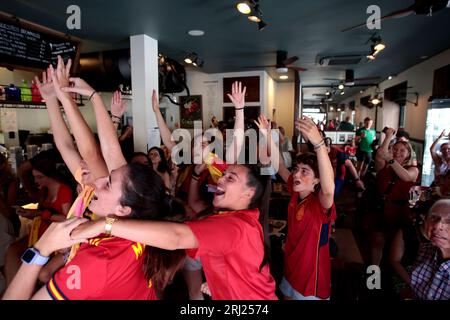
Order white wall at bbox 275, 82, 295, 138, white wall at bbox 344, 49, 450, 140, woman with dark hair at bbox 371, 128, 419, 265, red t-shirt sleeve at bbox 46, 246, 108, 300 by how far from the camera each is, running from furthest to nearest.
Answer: white wall at bbox 275, 82, 295, 138 → white wall at bbox 344, 49, 450, 140 → woman with dark hair at bbox 371, 128, 419, 265 → red t-shirt sleeve at bbox 46, 246, 108, 300

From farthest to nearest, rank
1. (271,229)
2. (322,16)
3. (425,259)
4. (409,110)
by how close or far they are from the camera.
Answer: (409,110) < (322,16) < (271,229) < (425,259)

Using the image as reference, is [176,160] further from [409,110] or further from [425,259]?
[409,110]

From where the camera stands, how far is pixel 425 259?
1486 mm

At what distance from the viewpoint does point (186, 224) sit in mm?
922

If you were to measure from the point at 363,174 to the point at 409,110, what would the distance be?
3.25m

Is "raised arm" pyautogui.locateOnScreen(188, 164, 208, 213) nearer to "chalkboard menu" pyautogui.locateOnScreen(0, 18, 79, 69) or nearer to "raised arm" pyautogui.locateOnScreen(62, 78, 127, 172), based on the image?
"raised arm" pyautogui.locateOnScreen(62, 78, 127, 172)

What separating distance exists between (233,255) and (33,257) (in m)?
0.66

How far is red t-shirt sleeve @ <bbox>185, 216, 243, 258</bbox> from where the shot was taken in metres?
0.92

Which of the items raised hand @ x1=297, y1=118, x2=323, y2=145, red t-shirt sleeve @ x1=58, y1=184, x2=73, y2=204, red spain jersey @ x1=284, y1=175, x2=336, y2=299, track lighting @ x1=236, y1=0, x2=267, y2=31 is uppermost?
track lighting @ x1=236, y1=0, x2=267, y2=31

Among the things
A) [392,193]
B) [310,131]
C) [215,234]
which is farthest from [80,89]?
[392,193]

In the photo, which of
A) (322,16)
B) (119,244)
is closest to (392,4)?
(322,16)

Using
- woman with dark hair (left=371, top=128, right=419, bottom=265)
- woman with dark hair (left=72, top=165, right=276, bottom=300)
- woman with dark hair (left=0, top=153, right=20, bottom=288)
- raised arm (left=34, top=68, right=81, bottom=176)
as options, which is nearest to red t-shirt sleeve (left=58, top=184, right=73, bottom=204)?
woman with dark hair (left=0, top=153, right=20, bottom=288)

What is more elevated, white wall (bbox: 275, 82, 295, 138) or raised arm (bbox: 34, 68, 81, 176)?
white wall (bbox: 275, 82, 295, 138)
